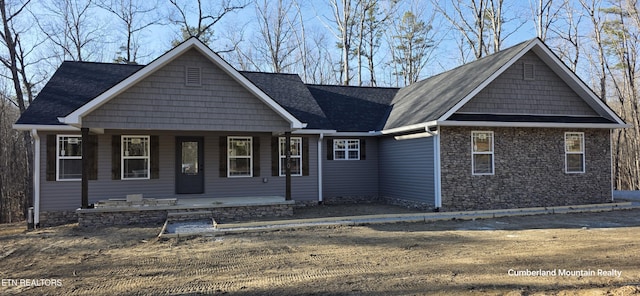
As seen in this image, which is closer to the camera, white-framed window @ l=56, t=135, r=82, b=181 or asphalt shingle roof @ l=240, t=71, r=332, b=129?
white-framed window @ l=56, t=135, r=82, b=181

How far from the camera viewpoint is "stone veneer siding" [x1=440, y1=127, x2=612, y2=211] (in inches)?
506

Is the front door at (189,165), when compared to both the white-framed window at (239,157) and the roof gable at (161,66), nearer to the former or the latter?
the white-framed window at (239,157)

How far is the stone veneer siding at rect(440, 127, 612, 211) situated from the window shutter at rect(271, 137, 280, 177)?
518 cm

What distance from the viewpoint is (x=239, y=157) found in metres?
13.8

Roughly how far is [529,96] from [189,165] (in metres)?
10.9

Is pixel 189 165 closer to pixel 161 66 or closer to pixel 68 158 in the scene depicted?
pixel 68 158

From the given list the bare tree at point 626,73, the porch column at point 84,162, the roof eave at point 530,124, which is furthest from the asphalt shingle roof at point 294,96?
the bare tree at point 626,73

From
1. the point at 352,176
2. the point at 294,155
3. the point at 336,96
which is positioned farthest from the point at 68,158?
the point at 336,96

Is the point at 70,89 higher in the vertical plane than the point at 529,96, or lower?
higher

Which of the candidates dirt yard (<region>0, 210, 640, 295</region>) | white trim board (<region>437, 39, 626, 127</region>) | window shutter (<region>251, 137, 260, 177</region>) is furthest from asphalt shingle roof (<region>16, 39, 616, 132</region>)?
dirt yard (<region>0, 210, 640, 295</region>)

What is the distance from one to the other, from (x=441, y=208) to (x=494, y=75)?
4300 mm

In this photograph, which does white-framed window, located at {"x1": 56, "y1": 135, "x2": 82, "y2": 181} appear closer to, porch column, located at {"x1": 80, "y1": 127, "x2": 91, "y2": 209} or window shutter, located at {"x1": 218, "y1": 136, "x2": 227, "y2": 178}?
porch column, located at {"x1": 80, "y1": 127, "x2": 91, "y2": 209}

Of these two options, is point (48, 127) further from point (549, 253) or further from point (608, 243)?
point (608, 243)

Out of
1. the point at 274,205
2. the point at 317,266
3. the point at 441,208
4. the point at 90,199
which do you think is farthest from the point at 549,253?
the point at 90,199
